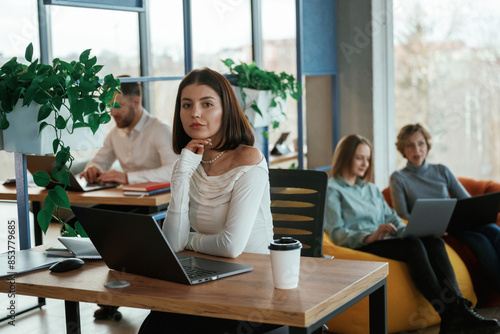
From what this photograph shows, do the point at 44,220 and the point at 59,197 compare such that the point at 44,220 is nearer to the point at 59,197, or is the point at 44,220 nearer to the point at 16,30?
the point at 59,197

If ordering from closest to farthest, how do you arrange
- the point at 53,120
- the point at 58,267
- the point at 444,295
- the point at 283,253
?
the point at 283,253 < the point at 58,267 < the point at 53,120 < the point at 444,295

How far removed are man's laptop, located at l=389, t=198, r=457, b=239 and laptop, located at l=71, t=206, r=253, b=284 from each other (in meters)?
1.74

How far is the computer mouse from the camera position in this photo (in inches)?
84.1

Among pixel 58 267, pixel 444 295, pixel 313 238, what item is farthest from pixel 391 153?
pixel 58 267

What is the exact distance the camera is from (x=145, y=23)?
17.1ft

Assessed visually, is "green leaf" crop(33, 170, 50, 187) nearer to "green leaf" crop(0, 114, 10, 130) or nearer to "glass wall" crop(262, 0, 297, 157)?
"green leaf" crop(0, 114, 10, 130)

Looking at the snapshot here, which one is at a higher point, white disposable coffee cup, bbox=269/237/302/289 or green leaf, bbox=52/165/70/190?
green leaf, bbox=52/165/70/190

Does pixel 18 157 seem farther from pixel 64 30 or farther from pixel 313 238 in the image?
pixel 64 30

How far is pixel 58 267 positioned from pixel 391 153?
4244 mm

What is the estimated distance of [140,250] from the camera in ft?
6.40

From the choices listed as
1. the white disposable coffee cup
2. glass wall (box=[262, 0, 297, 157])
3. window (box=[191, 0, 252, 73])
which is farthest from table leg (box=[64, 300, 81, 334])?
glass wall (box=[262, 0, 297, 157])

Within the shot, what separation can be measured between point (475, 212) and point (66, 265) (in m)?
2.71

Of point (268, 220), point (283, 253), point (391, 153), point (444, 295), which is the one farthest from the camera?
point (391, 153)

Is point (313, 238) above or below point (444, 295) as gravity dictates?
above
